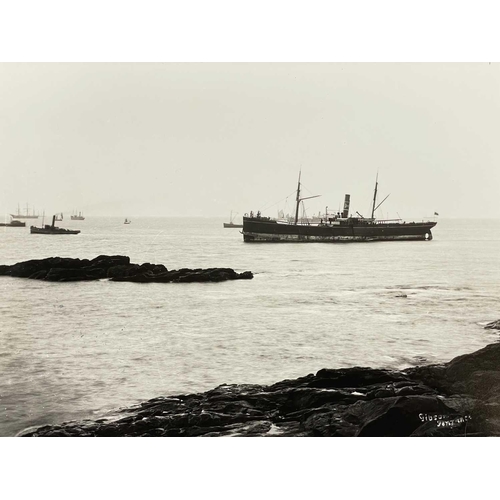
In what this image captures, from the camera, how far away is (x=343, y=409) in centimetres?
693

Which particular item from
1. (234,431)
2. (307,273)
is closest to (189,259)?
(307,273)

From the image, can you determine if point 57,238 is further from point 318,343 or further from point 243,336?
point 318,343

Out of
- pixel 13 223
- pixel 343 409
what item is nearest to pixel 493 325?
pixel 343 409

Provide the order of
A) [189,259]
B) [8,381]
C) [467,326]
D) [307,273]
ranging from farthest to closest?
[189,259] < [307,273] < [467,326] < [8,381]

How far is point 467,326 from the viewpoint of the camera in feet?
31.0

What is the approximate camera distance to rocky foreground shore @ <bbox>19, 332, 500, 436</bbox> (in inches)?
260

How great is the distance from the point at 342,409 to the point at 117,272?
849 cm

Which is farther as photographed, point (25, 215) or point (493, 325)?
point (25, 215)

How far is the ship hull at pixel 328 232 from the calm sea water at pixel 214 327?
4.71 ft

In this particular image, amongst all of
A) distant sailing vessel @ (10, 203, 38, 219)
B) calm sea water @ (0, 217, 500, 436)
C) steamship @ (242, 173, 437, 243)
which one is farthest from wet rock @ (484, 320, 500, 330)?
distant sailing vessel @ (10, 203, 38, 219)

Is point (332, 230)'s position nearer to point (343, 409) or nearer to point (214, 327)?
point (214, 327)

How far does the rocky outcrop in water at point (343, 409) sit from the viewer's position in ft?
21.6

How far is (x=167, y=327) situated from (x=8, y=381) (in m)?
3.34

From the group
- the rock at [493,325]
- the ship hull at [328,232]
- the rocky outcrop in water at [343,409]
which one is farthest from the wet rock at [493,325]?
the ship hull at [328,232]
